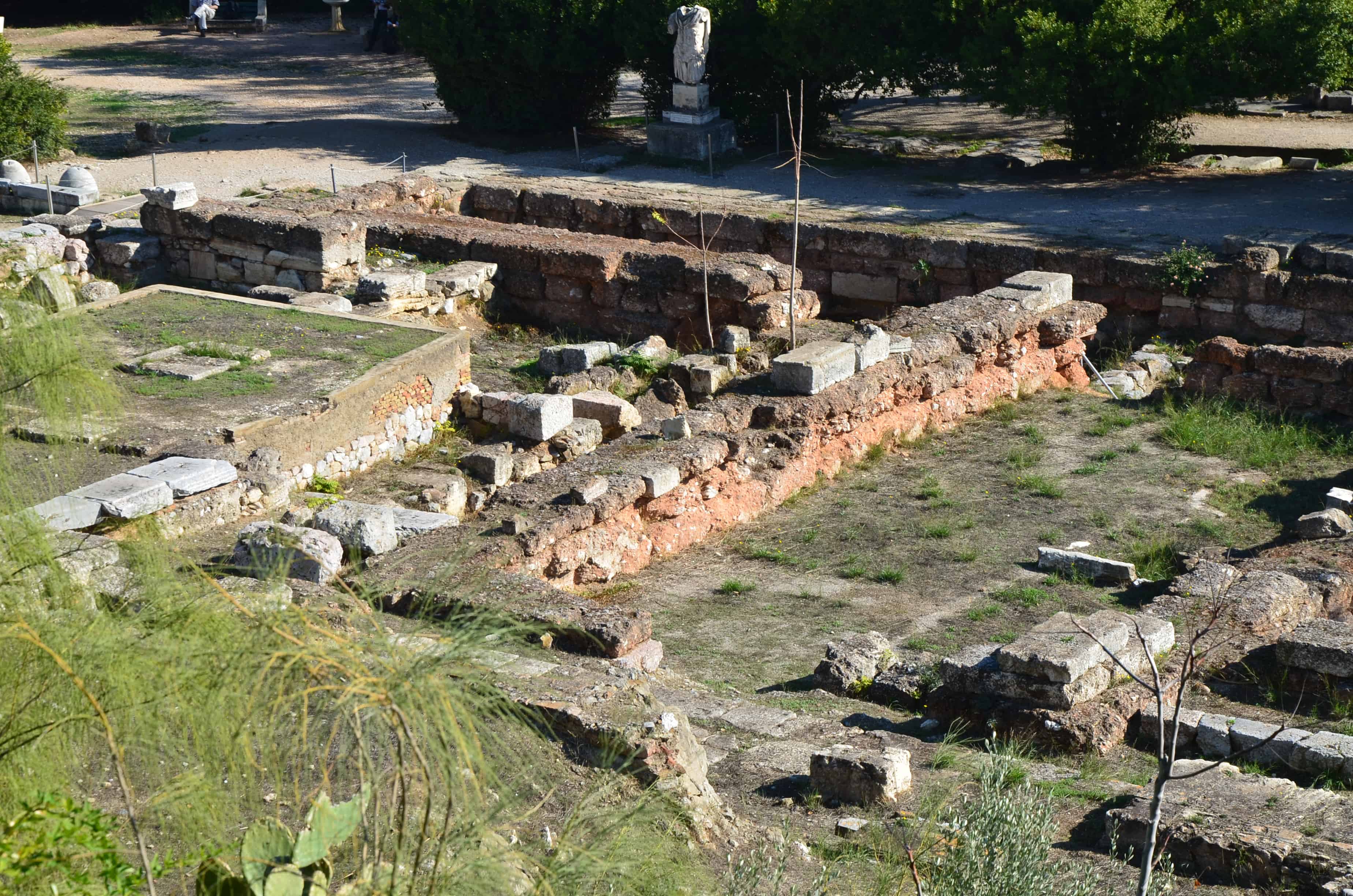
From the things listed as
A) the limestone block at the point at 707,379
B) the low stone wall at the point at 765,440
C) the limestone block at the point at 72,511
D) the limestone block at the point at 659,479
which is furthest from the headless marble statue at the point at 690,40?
the limestone block at the point at 72,511

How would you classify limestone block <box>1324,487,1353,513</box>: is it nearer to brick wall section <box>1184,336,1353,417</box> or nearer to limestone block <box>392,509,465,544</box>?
Answer: brick wall section <box>1184,336,1353,417</box>

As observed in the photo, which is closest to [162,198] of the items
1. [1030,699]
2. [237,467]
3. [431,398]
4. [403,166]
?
[403,166]

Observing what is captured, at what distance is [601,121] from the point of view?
78.6ft

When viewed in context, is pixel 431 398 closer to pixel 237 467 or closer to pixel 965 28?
pixel 237 467

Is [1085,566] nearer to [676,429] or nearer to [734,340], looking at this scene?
[676,429]

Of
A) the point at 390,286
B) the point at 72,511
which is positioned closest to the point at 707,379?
the point at 390,286

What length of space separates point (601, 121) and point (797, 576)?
15662mm

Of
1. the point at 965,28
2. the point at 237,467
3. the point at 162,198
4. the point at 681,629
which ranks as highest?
the point at 965,28

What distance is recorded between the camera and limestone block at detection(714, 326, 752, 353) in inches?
549

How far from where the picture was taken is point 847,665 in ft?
25.9

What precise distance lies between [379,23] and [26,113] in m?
12.3

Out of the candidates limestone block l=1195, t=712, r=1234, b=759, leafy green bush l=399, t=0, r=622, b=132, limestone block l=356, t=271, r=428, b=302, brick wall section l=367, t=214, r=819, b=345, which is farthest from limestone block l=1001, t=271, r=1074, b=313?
leafy green bush l=399, t=0, r=622, b=132

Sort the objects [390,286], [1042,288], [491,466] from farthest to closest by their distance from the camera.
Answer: [390,286]
[1042,288]
[491,466]

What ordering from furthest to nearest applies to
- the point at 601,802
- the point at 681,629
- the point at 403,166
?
the point at 403,166, the point at 681,629, the point at 601,802
